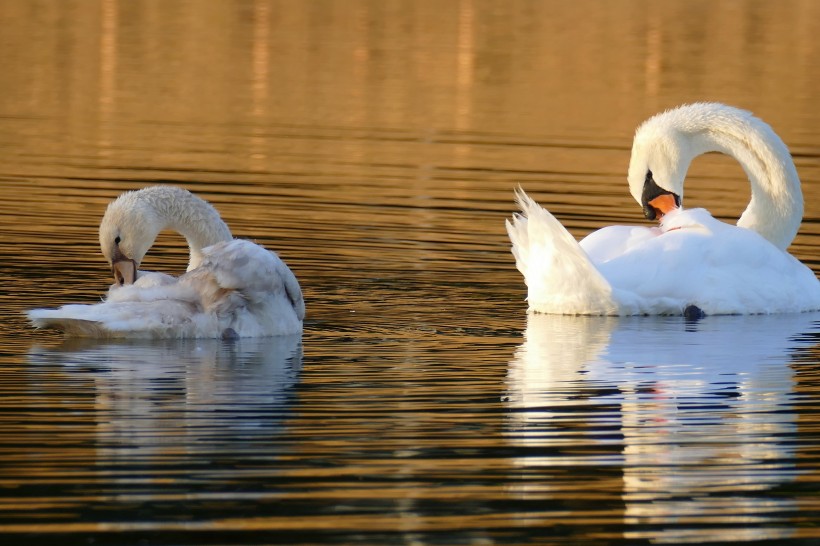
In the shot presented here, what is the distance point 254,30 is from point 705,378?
1064 inches

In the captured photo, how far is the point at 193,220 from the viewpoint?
413 inches

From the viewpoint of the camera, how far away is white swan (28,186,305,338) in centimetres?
910

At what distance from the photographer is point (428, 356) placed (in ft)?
29.5

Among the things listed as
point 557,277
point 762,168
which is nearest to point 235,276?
point 557,277

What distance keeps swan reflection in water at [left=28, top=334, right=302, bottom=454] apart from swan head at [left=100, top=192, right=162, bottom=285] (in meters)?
0.70

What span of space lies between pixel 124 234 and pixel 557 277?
2.41m

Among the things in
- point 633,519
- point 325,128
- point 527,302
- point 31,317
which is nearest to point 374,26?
point 325,128

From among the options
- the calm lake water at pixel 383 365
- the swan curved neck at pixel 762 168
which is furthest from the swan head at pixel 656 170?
the calm lake water at pixel 383 365

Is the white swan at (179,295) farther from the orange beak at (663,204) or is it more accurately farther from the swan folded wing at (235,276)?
the orange beak at (663,204)

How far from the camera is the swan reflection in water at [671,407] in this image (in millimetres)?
6426

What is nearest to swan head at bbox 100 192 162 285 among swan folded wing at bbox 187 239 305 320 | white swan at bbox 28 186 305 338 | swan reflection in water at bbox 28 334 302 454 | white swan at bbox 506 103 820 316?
white swan at bbox 28 186 305 338

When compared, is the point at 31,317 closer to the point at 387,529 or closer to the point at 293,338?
the point at 293,338

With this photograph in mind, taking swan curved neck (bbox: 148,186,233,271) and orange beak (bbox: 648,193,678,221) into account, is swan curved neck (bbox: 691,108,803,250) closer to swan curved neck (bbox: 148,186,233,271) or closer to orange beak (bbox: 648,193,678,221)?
orange beak (bbox: 648,193,678,221)

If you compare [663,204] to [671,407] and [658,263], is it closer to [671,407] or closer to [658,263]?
[658,263]
